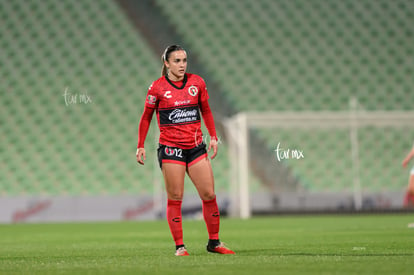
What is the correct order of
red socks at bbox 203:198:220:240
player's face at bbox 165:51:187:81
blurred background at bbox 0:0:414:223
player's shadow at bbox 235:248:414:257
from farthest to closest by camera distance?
1. blurred background at bbox 0:0:414:223
2. red socks at bbox 203:198:220:240
3. player's face at bbox 165:51:187:81
4. player's shadow at bbox 235:248:414:257

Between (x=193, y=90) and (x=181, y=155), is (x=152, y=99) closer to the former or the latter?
(x=193, y=90)

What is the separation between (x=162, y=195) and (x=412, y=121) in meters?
6.75

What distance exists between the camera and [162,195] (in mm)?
16609

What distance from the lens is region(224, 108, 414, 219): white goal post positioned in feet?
52.7

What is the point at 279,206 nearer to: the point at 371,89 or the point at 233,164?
the point at 233,164

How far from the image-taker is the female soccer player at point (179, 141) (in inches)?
208

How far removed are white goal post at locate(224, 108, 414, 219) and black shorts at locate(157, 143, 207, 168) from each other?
10.3 m

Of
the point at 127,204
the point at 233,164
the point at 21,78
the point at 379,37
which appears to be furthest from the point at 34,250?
the point at 379,37

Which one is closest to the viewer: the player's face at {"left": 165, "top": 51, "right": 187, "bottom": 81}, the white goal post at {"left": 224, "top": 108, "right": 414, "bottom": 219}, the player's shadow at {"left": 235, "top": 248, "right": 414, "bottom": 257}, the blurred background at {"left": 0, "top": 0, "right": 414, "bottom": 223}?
the player's shadow at {"left": 235, "top": 248, "right": 414, "bottom": 257}

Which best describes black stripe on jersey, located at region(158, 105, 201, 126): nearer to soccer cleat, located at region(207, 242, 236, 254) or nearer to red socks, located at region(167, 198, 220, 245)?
red socks, located at region(167, 198, 220, 245)

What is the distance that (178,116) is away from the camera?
532 centimetres

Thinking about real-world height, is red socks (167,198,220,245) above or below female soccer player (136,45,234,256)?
below

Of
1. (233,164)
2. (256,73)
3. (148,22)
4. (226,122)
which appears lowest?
(233,164)

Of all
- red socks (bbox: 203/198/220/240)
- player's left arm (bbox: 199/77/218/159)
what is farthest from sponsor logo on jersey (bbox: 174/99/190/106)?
red socks (bbox: 203/198/220/240)
